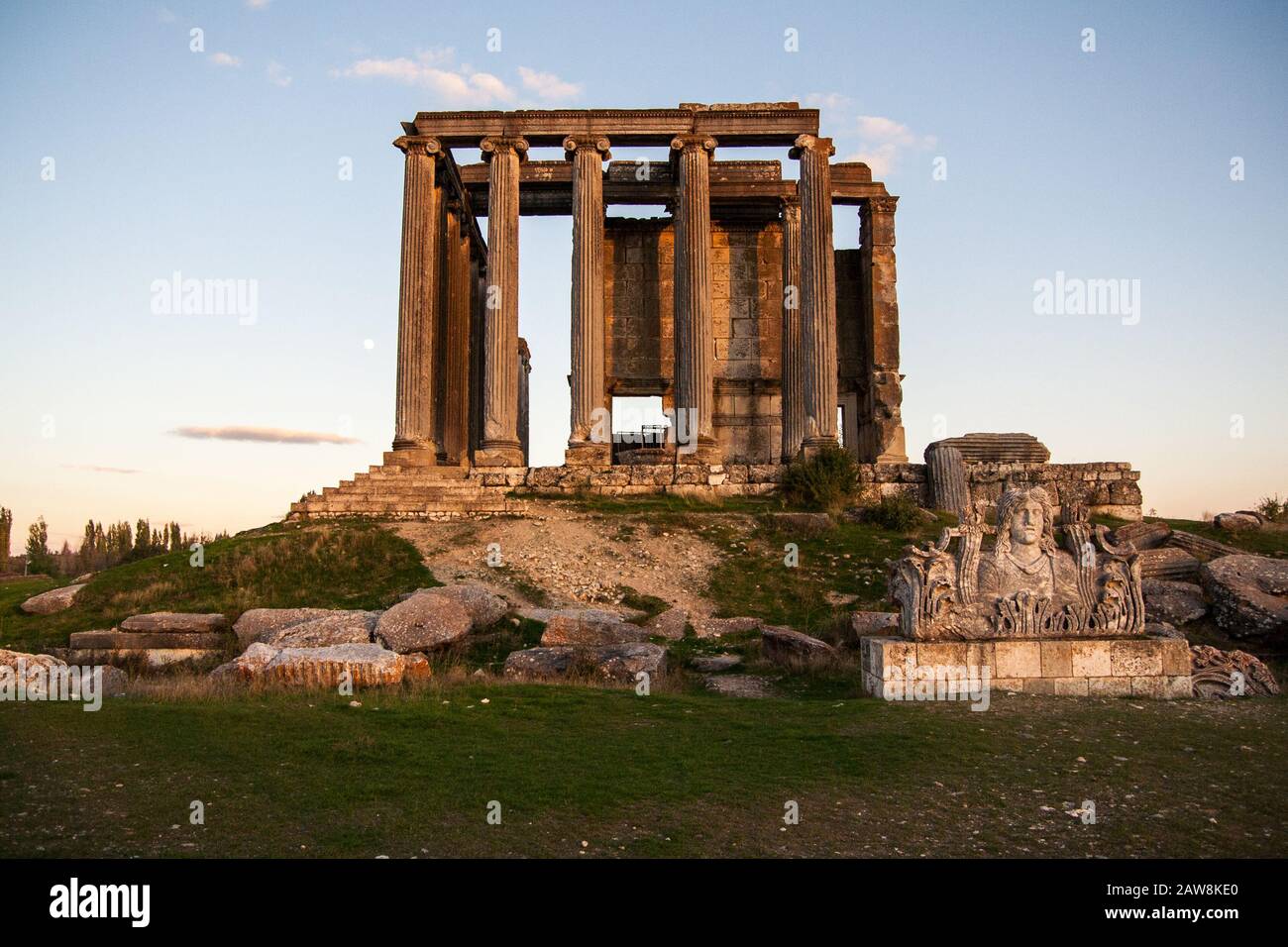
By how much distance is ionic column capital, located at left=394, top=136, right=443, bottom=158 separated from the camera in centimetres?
2805

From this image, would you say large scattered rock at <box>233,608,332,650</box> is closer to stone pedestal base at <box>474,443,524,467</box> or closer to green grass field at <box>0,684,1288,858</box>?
green grass field at <box>0,684,1288,858</box>

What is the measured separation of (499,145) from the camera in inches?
1109

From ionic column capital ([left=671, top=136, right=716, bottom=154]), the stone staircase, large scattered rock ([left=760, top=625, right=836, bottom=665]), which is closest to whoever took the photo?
large scattered rock ([left=760, top=625, right=836, bottom=665])

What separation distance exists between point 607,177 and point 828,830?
2881 cm

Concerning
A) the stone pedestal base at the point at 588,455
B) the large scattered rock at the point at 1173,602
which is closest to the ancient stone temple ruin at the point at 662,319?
the stone pedestal base at the point at 588,455

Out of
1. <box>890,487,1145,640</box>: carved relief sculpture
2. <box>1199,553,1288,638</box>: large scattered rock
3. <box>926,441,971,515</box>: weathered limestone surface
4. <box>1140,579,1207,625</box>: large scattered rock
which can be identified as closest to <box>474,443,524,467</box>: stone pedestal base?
<box>926,441,971,515</box>: weathered limestone surface

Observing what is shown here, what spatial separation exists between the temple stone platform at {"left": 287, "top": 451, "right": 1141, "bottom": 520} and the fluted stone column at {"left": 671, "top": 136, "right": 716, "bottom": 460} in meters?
1.33

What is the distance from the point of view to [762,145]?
28219 millimetres

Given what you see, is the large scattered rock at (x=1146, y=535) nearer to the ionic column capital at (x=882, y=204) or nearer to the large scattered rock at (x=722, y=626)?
the large scattered rock at (x=722, y=626)

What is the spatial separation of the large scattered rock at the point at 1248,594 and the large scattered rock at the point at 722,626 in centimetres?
684

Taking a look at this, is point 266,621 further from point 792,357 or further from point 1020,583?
point 792,357

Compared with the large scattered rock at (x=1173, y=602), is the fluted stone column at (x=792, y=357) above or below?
above

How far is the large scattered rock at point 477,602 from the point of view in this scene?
14.6m

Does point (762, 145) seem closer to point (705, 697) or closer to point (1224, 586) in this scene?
point (1224, 586)
